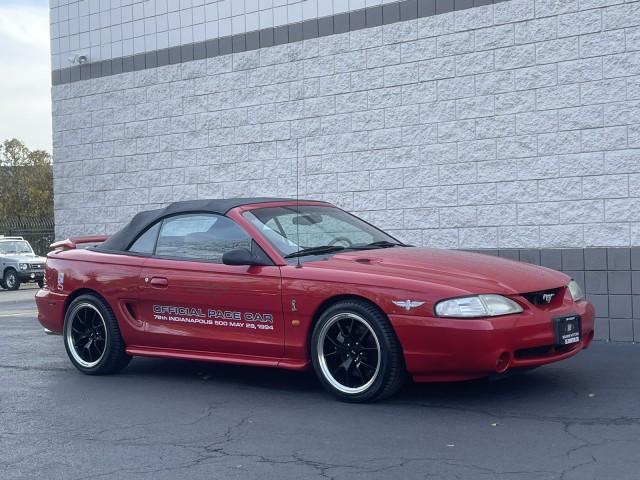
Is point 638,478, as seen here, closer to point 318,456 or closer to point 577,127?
point 318,456

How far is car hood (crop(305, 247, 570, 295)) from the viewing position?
6398 mm

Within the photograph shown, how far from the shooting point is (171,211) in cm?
802

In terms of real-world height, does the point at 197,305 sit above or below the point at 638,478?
above

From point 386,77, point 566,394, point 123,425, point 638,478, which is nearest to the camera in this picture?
point 638,478

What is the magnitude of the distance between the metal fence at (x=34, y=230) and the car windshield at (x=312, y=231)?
88.4 feet

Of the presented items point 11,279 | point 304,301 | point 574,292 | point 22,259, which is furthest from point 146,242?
point 11,279

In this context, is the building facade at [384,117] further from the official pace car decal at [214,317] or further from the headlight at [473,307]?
the official pace car decal at [214,317]

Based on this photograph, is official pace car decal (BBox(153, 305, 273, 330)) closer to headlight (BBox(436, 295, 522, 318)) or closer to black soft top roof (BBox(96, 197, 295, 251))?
black soft top roof (BBox(96, 197, 295, 251))

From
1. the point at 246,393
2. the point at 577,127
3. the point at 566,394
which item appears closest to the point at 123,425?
the point at 246,393

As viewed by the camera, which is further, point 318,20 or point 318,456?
point 318,20

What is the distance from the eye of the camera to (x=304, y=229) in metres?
7.62

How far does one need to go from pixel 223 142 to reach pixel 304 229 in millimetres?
5718

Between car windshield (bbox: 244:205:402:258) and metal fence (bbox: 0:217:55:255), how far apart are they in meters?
26.9

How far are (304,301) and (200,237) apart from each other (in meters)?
1.27
